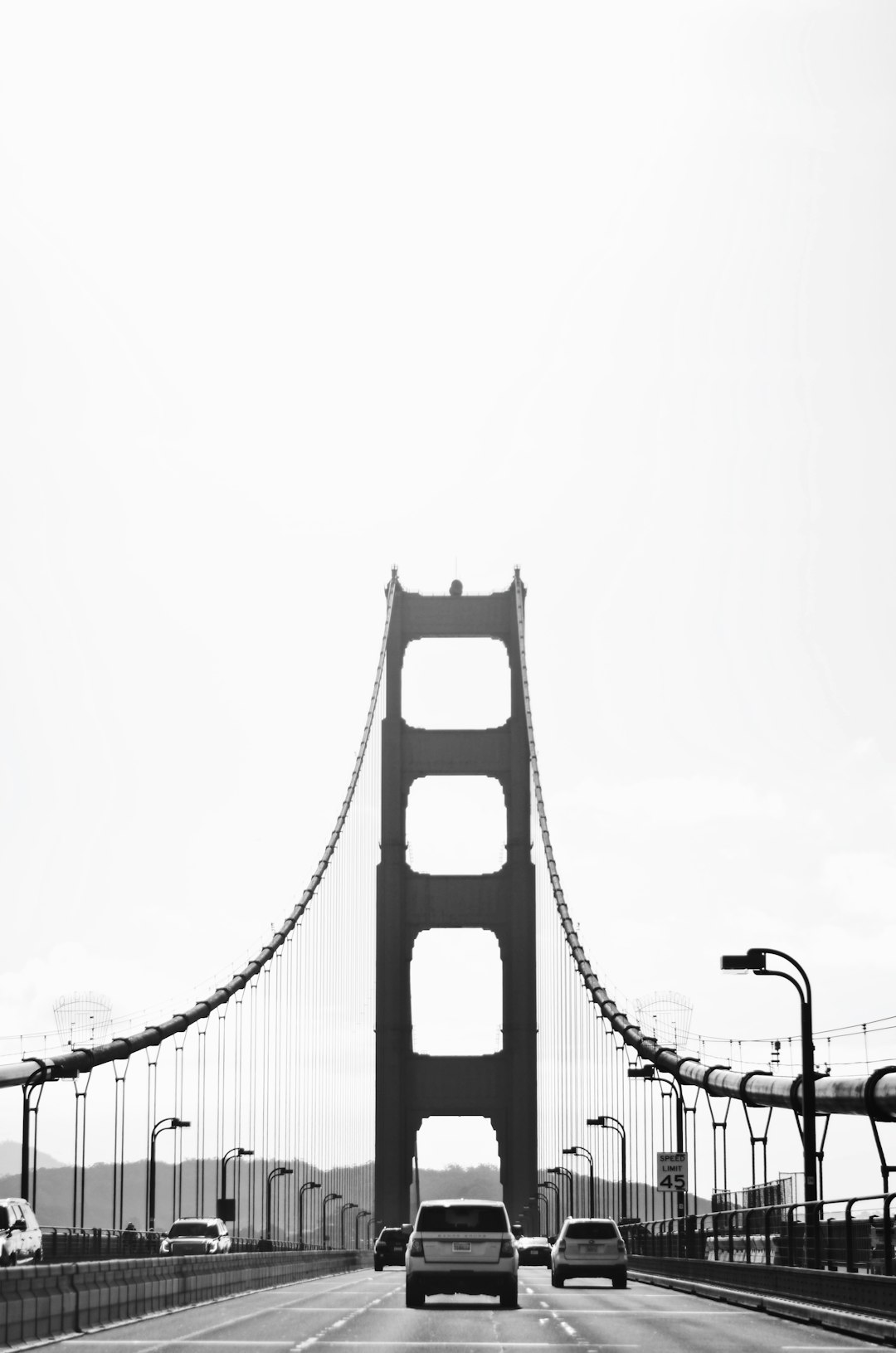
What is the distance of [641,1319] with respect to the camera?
97.3 feet

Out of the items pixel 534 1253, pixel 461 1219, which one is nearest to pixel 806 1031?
pixel 461 1219

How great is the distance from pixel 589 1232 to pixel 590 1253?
558mm

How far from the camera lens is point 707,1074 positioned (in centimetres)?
5831

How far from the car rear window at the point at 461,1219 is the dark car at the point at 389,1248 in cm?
3495

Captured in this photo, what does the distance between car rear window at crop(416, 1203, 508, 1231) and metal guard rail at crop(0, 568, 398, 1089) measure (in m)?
21.1

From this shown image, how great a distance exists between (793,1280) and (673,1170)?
2105cm

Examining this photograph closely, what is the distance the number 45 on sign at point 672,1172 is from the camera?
52.2 m

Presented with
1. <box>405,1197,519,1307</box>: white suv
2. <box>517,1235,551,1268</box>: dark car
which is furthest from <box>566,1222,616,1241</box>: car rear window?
<box>517,1235,551,1268</box>: dark car

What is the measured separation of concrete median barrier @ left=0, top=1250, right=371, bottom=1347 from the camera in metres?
22.3

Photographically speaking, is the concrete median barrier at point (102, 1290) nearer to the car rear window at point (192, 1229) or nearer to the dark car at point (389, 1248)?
the car rear window at point (192, 1229)

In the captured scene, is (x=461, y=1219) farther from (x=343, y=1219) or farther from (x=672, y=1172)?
(x=343, y=1219)

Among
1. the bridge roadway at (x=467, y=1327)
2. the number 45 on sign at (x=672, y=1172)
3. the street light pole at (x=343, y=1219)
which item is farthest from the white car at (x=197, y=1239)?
the street light pole at (x=343, y=1219)

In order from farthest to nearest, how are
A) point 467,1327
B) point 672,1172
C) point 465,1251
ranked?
point 672,1172 → point 465,1251 → point 467,1327

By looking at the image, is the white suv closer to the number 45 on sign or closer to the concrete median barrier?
the concrete median barrier
